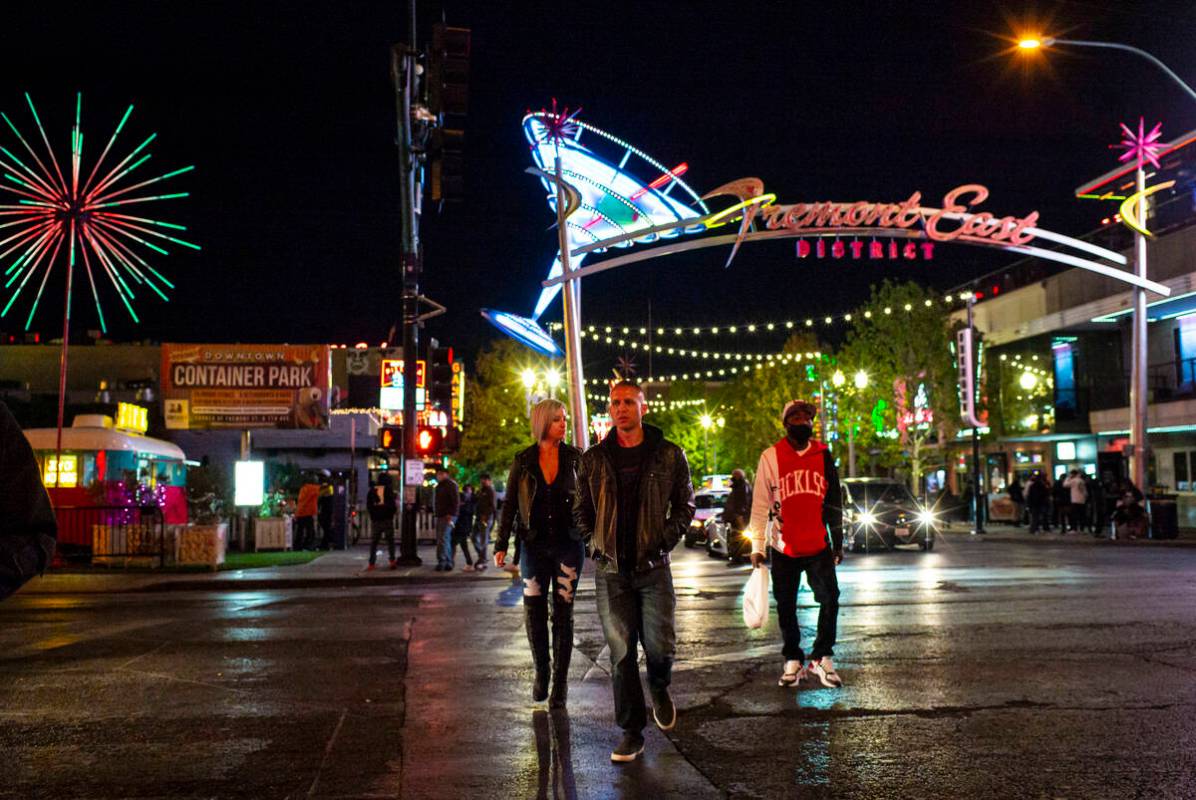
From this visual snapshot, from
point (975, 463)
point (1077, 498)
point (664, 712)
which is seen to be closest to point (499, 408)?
point (975, 463)

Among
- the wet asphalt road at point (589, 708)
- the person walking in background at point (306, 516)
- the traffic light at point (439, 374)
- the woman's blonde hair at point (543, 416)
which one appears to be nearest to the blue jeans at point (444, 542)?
the traffic light at point (439, 374)

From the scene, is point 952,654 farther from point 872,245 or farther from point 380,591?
point 872,245

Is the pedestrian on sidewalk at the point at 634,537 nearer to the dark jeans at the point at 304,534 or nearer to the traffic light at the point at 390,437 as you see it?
the traffic light at the point at 390,437

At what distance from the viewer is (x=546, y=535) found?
22.1 feet

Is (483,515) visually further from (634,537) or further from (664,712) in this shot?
(634,537)

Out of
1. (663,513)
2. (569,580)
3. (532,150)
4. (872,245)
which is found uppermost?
(532,150)

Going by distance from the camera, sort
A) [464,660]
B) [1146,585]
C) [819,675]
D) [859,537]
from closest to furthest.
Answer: [819,675]
[464,660]
[1146,585]
[859,537]

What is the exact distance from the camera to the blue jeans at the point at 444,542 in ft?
62.3

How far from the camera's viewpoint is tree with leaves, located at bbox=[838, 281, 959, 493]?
45000 mm

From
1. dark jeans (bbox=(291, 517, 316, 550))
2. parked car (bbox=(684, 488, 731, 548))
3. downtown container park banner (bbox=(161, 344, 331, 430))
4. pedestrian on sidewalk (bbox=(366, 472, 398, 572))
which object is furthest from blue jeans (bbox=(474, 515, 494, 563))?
downtown container park banner (bbox=(161, 344, 331, 430))

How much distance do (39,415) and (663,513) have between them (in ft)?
177

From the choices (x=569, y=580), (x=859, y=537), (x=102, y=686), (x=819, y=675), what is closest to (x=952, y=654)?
(x=819, y=675)

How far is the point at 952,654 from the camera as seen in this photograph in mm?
8375

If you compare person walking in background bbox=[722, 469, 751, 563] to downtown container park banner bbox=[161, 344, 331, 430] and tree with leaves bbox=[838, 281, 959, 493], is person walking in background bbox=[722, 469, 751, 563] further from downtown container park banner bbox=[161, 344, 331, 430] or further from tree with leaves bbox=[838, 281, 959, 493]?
tree with leaves bbox=[838, 281, 959, 493]
